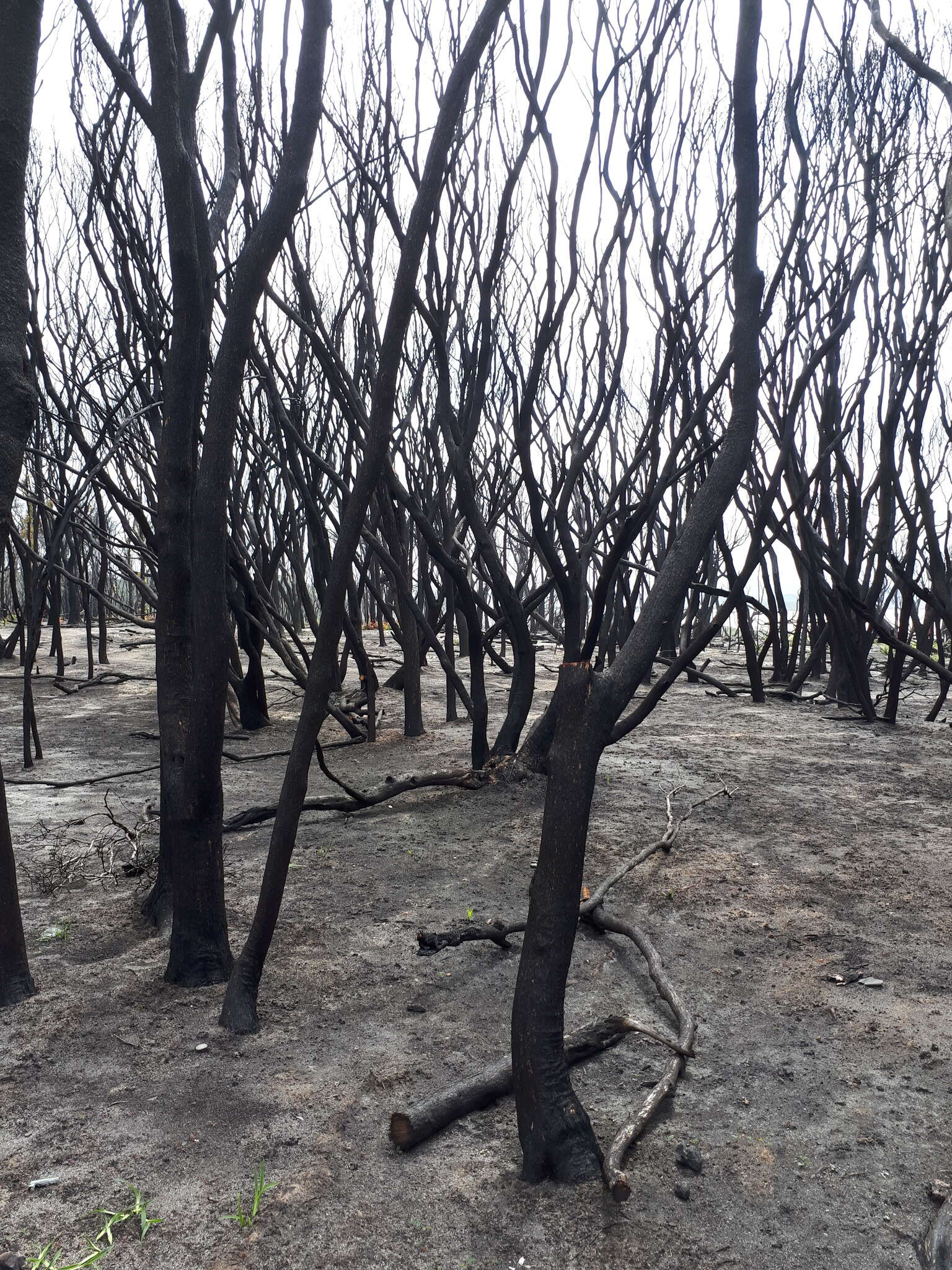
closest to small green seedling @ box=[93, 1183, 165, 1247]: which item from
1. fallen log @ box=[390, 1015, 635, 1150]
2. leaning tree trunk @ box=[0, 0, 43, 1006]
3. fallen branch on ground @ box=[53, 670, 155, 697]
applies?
fallen log @ box=[390, 1015, 635, 1150]

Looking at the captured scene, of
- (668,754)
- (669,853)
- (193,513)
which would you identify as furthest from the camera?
(668,754)

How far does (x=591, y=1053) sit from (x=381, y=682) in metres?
6.05

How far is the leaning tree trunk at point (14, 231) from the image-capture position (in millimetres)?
1582

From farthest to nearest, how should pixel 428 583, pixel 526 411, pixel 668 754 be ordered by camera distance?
pixel 428 583, pixel 668 754, pixel 526 411

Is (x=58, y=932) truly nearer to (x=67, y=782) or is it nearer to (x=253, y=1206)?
(x=253, y=1206)

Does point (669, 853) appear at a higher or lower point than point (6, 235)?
lower

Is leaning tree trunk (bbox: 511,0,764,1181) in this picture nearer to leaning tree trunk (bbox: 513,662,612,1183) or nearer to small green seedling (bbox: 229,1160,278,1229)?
leaning tree trunk (bbox: 513,662,612,1183)

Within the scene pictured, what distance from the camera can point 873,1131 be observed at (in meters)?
1.57

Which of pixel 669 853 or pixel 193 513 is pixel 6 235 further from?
pixel 669 853

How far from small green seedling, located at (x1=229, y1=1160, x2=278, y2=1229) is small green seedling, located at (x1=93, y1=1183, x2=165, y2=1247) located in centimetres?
11

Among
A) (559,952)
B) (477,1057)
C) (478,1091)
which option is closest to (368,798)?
(477,1057)

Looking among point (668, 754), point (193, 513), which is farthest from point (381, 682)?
point (193, 513)

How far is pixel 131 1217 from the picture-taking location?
1361mm

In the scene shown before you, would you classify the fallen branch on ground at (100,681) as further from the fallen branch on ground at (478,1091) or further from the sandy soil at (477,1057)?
the fallen branch on ground at (478,1091)
